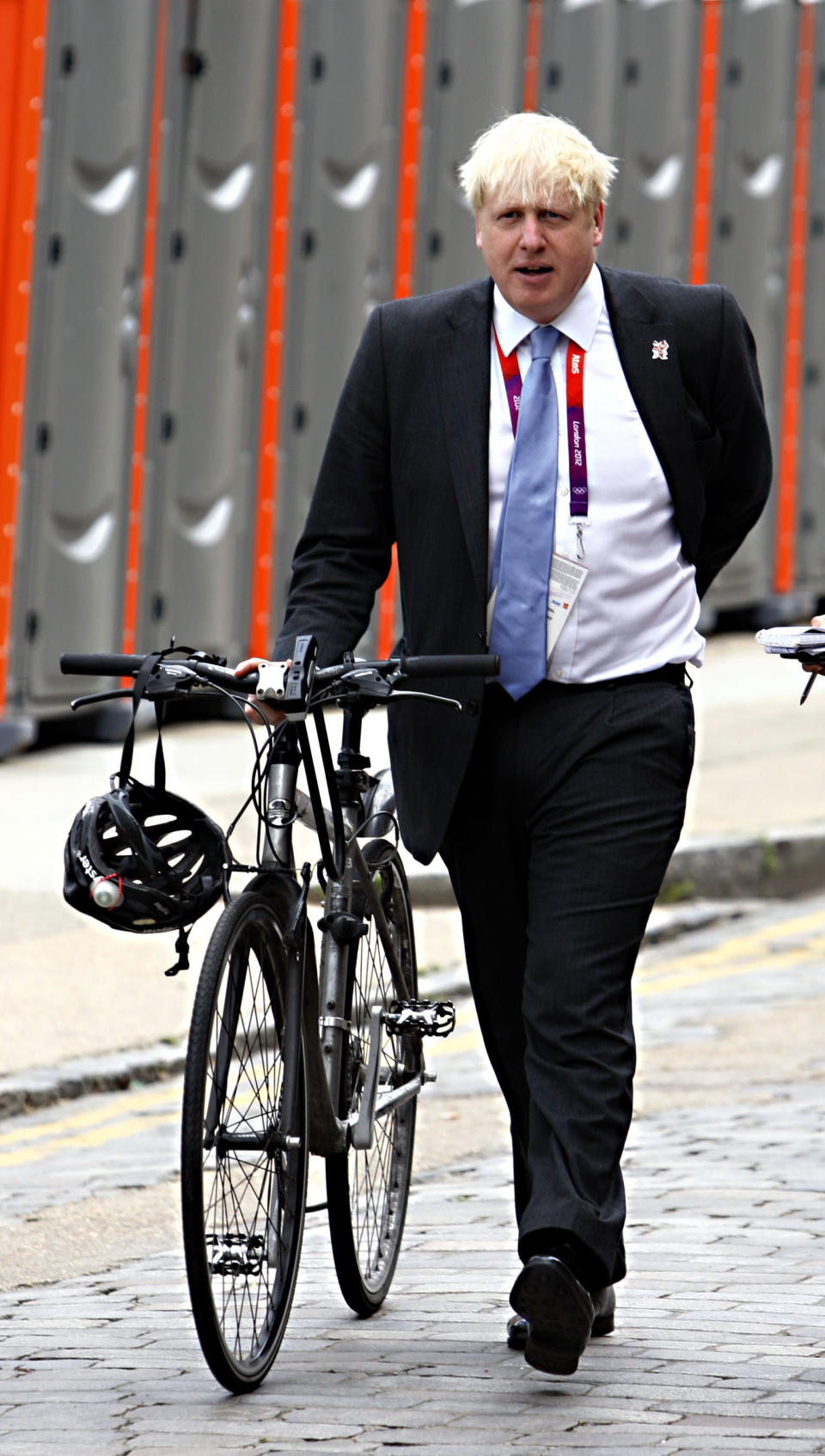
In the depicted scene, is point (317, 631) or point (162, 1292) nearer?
point (317, 631)

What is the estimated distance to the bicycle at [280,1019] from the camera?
3965 mm

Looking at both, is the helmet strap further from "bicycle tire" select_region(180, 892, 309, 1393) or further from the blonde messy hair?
the blonde messy hair

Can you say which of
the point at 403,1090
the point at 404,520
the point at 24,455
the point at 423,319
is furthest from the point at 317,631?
the point at 24,455

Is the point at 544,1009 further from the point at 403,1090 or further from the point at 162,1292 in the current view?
the point at 162,1292

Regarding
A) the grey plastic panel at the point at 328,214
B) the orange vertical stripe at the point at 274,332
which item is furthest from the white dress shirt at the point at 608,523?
the grey plastic panel at the point at 328,214

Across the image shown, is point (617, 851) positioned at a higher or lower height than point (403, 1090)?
higher

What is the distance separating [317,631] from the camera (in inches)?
173

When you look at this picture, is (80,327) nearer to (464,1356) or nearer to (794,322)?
(794,322)

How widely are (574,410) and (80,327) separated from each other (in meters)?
7.88

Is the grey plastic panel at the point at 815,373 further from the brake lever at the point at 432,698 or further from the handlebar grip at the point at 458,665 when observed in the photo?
the handlebar grip at the point at 458,665

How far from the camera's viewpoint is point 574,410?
13.9 ft

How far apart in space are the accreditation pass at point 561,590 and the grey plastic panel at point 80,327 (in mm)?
7617

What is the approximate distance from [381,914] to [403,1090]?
0.33 meters

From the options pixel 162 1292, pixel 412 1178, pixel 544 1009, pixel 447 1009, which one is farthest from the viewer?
pixel 412 1178
